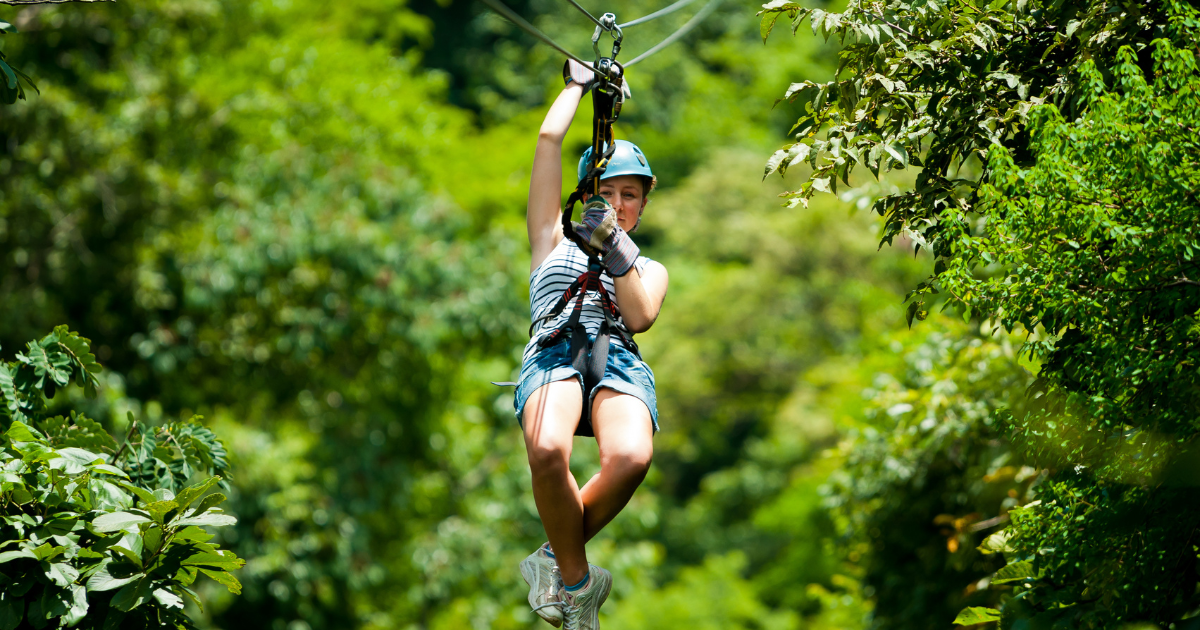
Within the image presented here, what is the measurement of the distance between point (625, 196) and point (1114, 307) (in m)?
1.55

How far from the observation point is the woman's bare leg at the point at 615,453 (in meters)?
3.19

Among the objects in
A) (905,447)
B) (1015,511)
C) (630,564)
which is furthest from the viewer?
(630,564)

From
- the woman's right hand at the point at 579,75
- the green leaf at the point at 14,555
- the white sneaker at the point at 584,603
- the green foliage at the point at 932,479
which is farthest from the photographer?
the green foliage at the point at 932,479

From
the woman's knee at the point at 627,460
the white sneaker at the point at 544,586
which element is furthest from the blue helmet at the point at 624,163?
the white sneaker at the point at 544,586

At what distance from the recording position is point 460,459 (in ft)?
40.2

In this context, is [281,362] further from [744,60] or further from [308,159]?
[744,60]

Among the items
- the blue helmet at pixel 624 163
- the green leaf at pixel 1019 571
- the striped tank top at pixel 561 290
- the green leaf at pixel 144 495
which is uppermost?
the blue helmet at pixel 624 163

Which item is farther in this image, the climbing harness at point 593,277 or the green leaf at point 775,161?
the climbing harness at point 593,277

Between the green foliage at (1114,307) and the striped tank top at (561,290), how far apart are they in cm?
108

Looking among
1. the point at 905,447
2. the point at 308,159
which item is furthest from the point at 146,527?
the point at 308,159

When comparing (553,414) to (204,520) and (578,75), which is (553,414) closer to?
(204,520)

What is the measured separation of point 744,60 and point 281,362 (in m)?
22.7

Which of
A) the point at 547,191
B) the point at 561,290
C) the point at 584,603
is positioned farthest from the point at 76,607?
the point at 547,191

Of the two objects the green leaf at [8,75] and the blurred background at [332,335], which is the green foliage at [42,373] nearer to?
the green leaf at [8,75]
